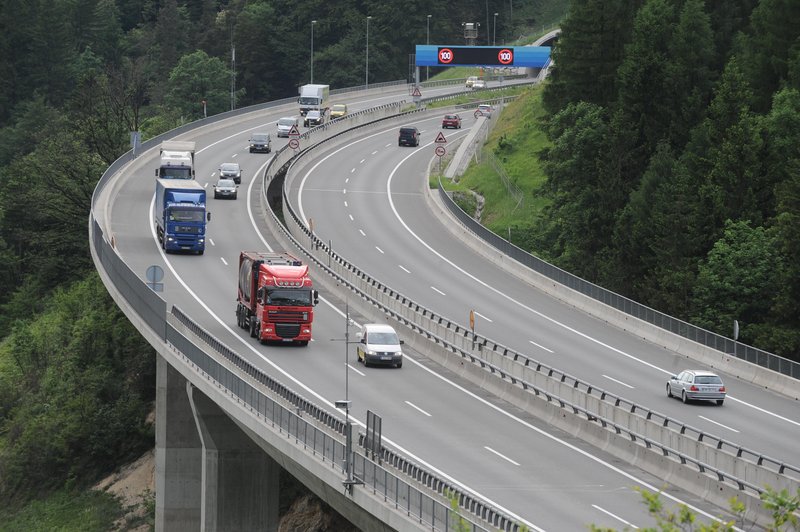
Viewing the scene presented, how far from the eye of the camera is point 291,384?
49.1m

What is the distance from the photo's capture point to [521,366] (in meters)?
50.7

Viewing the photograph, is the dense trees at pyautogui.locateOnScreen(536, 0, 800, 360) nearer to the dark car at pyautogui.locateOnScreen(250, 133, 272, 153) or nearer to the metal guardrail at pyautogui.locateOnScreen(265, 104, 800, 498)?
the metal guardrail at pyautogui.locateOnScreen(265, 104, 800, 498)

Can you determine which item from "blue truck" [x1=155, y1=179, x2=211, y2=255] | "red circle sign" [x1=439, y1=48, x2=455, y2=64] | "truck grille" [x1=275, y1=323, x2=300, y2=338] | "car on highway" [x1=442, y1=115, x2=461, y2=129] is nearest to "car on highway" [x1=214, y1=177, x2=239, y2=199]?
"blue truck" [x1=155, y1=179, x2=211, y2=255]

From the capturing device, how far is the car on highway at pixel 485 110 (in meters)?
120

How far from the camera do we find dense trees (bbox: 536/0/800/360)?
6525 cm

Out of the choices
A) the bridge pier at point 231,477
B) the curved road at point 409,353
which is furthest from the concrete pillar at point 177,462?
→ the bridge pier at point 231,477

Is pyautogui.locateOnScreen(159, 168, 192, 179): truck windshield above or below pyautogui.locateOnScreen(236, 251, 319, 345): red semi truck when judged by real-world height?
below

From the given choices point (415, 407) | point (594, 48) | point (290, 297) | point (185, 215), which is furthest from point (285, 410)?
point (594, 48)

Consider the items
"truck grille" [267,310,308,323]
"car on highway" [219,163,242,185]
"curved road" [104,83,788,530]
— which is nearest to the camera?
"curved road" [104,83,788,530]

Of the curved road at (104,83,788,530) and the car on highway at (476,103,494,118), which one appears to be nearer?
the curved road at (104,83,788,530)

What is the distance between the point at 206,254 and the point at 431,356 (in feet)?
A: 72.4

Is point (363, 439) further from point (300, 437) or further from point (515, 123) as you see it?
point (515, 123)

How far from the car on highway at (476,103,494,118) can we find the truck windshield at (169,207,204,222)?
49.7 meters

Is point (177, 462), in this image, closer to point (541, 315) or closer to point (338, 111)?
point (541, 315)
